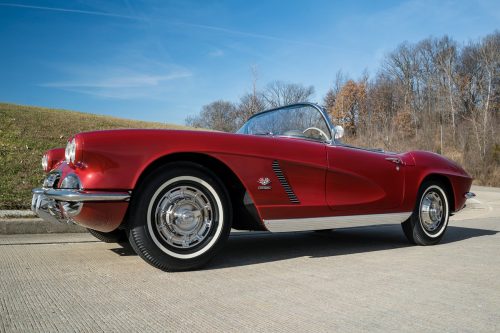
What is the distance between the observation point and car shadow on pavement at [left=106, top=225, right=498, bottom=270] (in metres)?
3.80

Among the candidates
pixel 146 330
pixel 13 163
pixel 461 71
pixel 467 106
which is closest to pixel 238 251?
pixel 146 330

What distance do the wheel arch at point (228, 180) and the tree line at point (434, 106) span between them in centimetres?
2298

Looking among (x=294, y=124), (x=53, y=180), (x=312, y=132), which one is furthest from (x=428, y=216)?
(x=53, y=180)

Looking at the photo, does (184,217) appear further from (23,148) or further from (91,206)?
(23,148)

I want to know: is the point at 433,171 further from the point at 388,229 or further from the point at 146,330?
the point at 146,330

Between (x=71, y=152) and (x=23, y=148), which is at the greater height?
(x=23, y=148)

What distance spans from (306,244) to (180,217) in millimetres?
1938

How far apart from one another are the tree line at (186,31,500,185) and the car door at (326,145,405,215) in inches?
846

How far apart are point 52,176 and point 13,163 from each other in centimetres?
628

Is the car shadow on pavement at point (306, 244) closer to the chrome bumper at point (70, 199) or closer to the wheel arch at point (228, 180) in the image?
the wheel arch at point (228, 180)

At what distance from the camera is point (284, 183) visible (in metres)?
3.51

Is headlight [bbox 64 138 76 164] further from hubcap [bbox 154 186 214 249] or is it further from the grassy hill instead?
the grassy hill

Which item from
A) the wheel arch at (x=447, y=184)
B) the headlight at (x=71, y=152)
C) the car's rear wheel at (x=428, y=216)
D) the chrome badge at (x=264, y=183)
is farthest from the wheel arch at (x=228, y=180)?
the wheel arch at (x=447, y=184)

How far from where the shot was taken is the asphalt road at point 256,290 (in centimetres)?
212
